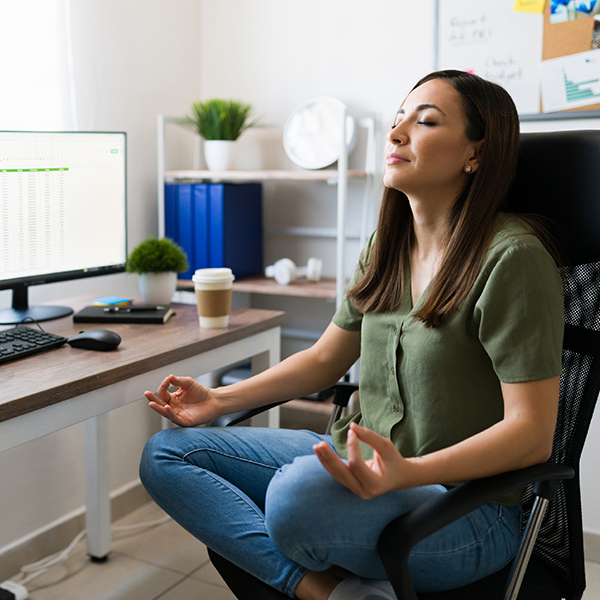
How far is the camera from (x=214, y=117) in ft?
7.20

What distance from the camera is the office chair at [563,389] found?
100 centimetres

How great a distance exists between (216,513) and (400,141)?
0.72 metres

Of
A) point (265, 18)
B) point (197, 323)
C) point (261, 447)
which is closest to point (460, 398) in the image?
point (261, 447)

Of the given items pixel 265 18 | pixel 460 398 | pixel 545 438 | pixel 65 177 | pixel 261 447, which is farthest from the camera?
pixel 265 18

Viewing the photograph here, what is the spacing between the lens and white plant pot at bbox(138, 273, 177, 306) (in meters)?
1.79

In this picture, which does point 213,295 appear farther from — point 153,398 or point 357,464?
point 357,464

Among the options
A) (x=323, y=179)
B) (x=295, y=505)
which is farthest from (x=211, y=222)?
(x=295, y=505)

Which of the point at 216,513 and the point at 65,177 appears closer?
the point at 216,513

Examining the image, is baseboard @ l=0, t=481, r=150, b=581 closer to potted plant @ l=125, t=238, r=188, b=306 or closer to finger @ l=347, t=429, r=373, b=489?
potted plant @ l=125, t=238, r=188, b=306

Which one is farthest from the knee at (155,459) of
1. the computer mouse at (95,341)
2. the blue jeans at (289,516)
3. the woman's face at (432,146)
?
the woman's face at (432,146)

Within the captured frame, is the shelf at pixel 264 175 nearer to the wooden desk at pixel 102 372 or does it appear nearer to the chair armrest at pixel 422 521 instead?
the wooden desk at pixel 102 372

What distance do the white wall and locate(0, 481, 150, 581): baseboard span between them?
22 mm

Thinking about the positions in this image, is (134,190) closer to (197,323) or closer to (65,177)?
(65,177)

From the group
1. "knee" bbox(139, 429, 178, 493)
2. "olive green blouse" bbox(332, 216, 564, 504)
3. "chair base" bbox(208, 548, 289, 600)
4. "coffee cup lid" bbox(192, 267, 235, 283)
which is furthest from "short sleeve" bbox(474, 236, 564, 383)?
"coffee cup lid" bbox(192, 267, 235, 283)
